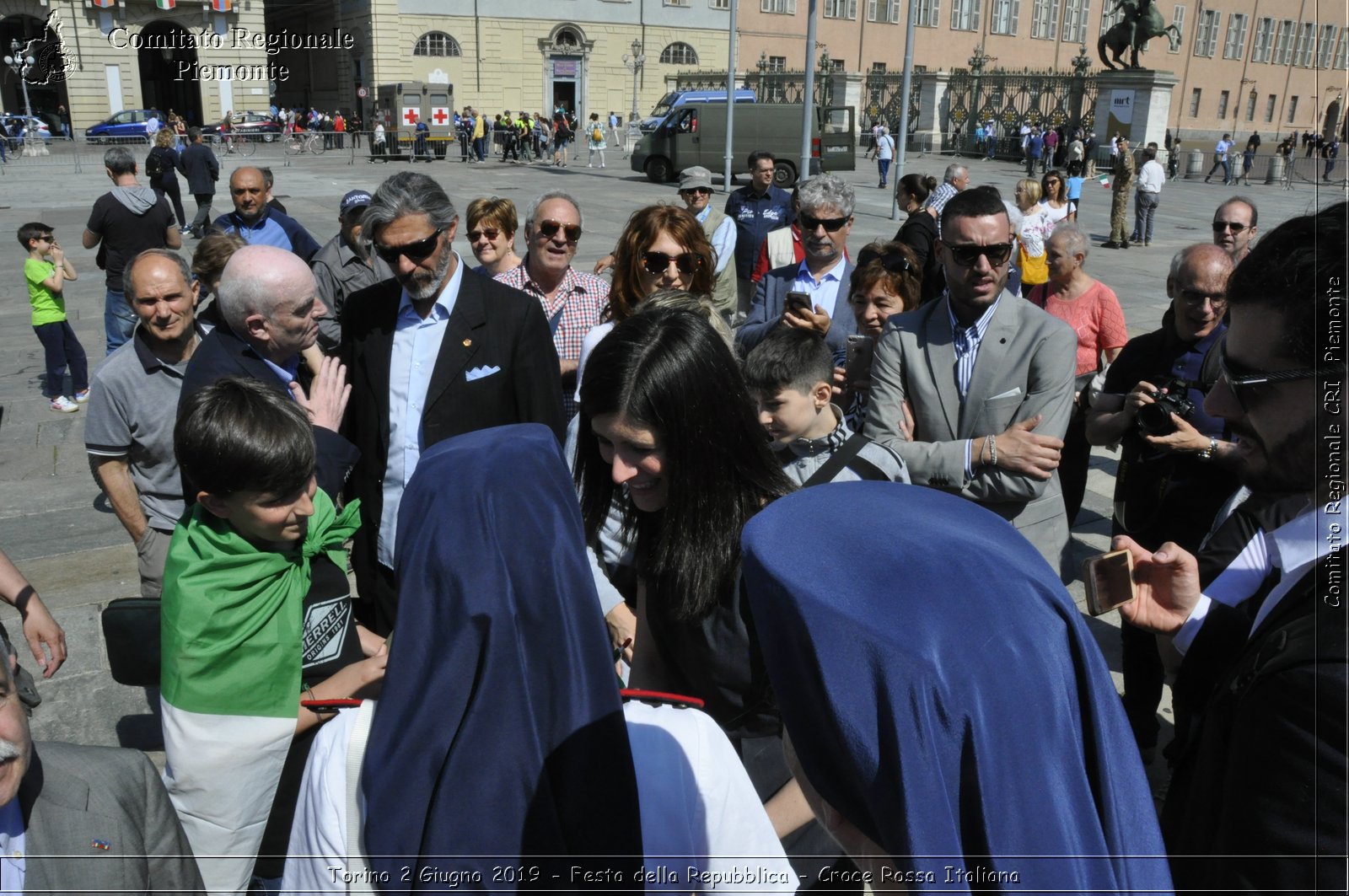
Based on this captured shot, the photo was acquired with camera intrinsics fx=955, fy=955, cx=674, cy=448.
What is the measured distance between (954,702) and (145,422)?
3420 millimetres

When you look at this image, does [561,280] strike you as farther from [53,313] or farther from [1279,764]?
[53,313]

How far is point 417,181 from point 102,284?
11.4m

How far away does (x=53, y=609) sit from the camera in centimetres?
486

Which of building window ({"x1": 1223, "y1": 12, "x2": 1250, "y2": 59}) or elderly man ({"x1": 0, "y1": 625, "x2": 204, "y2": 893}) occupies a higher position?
building window ({"x1": 1223, "y1": 12, "x2": 1250, "y2": 59})

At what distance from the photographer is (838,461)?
2.52 metres

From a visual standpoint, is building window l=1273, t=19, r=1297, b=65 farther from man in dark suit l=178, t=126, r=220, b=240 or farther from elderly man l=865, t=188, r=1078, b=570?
elderly man l=865, t=188, r=1078, b=570

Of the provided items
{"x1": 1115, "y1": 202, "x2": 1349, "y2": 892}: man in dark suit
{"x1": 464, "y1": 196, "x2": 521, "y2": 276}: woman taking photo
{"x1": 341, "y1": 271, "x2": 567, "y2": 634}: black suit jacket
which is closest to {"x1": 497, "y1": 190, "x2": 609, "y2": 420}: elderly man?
{"x1": 464, "y1": 196, "x2": 521, "y2": 276}: woman taking photo

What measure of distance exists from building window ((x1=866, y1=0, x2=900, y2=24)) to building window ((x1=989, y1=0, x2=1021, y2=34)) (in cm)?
670

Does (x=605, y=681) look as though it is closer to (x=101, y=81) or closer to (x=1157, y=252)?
(x=1157, y=252)

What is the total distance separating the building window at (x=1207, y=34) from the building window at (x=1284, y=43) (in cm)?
649

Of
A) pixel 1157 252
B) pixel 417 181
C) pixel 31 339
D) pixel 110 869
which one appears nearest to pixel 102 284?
pixel 31 339

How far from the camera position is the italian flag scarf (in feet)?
7.60

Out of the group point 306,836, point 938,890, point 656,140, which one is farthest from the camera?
point 656,140

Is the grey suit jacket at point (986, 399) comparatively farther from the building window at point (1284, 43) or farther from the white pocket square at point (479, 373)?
the building window at point (1284, 43)
